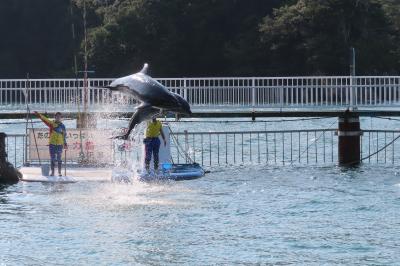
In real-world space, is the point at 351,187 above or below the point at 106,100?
below

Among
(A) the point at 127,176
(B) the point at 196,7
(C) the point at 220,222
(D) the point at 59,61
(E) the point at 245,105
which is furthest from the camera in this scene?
(D) the point at 59,61

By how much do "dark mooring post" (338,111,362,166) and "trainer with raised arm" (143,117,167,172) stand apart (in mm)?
6510

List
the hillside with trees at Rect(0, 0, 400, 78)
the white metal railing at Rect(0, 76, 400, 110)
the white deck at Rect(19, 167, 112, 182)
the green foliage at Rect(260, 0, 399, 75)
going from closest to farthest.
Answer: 1. the white deck at Rect(19, 167, 112, 182)
2. the white metal railing at Rect(0, 76, 400, 110)
3. the green foliage at Rect(260, 0, 399, 75)
4. the hillside with trees at Rect(0, 0, 400, 78)

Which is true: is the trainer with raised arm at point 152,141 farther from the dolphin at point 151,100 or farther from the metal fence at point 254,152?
the dolphin at point 151,100

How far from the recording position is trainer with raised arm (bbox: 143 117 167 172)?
3197 cm

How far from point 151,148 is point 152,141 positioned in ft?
0.66

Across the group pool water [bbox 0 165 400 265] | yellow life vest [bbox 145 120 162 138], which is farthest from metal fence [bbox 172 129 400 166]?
pool water [bbox 0 165 400 265]

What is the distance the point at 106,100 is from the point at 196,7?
55583 mm

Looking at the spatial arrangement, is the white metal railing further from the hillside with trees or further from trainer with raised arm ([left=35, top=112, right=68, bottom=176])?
the hillside with trees

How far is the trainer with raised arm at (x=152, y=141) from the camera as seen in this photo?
3197 cm

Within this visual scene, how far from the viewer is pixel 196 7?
315ft

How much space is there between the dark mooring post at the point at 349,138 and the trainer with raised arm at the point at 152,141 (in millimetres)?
6510

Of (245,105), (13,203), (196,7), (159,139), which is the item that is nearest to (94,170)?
(159,139)

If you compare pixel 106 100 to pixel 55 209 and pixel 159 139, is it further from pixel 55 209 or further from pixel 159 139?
pixel 55 209
